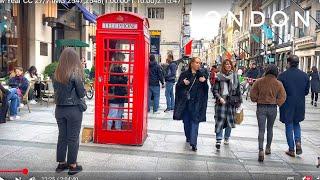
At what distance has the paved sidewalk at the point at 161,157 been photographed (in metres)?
5.89

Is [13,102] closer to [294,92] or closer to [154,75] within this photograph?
[154,75]

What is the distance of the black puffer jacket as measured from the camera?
18.5ft

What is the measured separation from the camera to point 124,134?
7.61 m

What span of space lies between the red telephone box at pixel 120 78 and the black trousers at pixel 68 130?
1.72m

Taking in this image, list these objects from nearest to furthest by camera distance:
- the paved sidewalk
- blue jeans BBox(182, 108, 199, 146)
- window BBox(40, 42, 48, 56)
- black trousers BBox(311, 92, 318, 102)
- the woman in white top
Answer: the paved sidewalk
blue jeans BBox(182, 108, 199, 146)
the woman in white top
window BBox(40, 42, 48, 56)
black trousers BBox(311, 92, 318, 102)

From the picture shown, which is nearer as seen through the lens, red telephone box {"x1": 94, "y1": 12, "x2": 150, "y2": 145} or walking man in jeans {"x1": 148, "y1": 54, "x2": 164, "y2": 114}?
red telephone box {"x1": 94, "y1": 12, "x2": 150, "y2": 145}

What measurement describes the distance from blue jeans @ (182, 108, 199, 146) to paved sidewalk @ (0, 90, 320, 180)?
0.62 feet

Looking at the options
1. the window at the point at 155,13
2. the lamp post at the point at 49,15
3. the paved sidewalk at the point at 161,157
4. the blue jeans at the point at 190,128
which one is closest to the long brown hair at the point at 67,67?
the paved sidewalk at the point at 161,157

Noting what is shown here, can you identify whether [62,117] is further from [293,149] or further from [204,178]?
[293,149]

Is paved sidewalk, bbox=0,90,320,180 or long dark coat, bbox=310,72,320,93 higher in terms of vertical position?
long dark coat, bbox=310,72,320,93

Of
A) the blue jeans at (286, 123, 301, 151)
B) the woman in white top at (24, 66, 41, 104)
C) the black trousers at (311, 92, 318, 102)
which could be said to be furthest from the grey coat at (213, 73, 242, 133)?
the black trousers at (311, 92, 318, 102)

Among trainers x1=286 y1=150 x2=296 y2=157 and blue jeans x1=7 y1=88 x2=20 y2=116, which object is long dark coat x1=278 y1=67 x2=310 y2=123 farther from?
blue jeans x1=7 y1=88 x2=20 y2=116

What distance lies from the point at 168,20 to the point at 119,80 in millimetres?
39717

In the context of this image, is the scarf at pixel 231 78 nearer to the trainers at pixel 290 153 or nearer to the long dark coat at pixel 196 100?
the long dark coat at pixel 196 100
